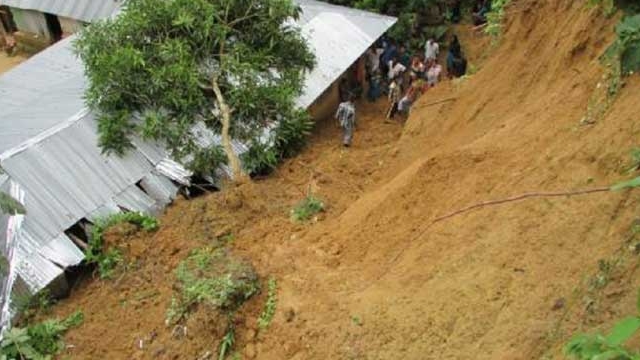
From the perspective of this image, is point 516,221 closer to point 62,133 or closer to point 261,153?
point 261,153

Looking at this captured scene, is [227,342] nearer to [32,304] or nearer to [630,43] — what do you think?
[32,304]

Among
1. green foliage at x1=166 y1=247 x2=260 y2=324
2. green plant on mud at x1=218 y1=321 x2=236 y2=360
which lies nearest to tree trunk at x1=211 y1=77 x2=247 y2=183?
green foliage at x1=166 y1=247 x2=260 y2=324

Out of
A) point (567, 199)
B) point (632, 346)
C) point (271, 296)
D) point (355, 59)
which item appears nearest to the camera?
point (632, 346)

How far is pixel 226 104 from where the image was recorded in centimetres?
A: 1399

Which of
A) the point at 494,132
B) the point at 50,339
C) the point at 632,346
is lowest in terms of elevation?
the point at 494,132

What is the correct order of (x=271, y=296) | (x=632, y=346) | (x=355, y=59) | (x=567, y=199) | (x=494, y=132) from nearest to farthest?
(x=632, y=346) → (x=567, y=199) → (x=271, y=296) → (x=494, y=132) → (x=355, y=59)

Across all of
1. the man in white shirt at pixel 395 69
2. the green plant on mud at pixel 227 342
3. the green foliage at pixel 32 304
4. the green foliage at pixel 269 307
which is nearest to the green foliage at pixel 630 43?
the green foliage at pixel 269 307

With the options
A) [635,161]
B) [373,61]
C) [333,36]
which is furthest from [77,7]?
[635,161]

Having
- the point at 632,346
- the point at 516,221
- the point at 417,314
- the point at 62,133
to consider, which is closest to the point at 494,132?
the point at 516,221

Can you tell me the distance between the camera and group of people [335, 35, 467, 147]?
16281mm

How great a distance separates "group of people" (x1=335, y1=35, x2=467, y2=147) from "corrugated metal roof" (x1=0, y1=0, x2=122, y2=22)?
719 centimetres

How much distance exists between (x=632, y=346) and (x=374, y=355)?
10.9 ft

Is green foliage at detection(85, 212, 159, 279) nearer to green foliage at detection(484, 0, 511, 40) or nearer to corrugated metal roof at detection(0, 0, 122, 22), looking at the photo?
green foliage at detection(484, 0, 511, 40)

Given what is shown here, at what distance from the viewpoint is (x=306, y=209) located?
12023 mm
